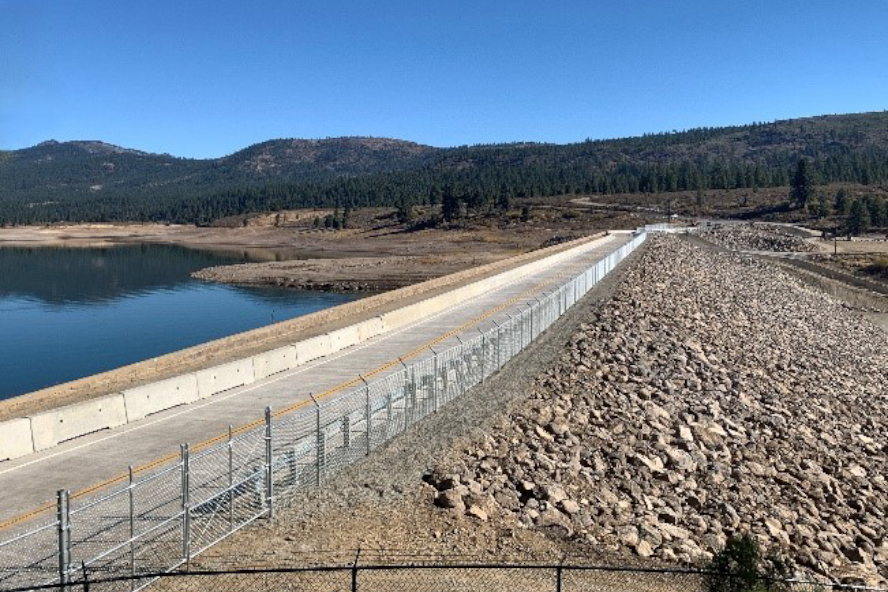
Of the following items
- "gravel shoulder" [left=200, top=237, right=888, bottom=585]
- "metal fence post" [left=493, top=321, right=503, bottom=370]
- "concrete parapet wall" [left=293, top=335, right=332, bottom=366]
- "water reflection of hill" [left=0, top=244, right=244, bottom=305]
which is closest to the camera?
"gravel shoulder" [left=200, top=237, right=888, bottom=585]

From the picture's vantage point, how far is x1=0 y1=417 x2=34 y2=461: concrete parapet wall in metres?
15.7

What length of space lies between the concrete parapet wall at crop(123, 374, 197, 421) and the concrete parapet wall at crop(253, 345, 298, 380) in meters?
2.64

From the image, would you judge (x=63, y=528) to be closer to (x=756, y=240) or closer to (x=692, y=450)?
→ (x=692, y=450)

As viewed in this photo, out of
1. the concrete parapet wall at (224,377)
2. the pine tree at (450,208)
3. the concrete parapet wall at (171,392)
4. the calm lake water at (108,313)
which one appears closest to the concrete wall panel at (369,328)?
the concrete parapet wall at (171,392)

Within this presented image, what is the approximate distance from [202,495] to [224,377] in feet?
30.3

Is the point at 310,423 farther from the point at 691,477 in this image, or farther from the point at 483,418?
the point at 691,477

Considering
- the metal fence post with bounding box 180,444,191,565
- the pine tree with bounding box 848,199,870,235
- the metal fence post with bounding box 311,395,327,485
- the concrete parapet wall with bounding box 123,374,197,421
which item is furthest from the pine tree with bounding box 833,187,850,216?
the metal fence post with bounding box 180,444,191,565

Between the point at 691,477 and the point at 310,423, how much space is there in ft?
26.7

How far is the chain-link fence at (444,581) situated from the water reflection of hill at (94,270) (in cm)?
6523

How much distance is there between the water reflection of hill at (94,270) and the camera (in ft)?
251

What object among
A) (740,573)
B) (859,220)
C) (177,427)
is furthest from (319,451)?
(859,220)

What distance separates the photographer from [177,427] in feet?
60.0

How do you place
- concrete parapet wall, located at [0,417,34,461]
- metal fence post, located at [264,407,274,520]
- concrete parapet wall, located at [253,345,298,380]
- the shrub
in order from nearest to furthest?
the shrub < metal fence post, located at [264,407,274,520] < concrete parapet wall, located at [0,417,34,461] < concrete parapet wall, located at [253,345,298,380]

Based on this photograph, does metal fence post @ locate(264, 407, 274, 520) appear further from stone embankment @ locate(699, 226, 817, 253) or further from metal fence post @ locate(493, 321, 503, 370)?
stone embankment @ locate(699, 226, 817, 253)
